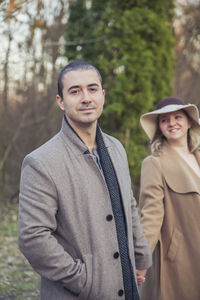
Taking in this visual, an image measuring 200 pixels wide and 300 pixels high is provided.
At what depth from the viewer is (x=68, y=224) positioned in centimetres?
222

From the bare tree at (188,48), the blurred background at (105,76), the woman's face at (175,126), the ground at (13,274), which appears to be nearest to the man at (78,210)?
the woman's face at (175,126)

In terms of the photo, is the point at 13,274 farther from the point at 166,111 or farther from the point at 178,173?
the point at 166,111

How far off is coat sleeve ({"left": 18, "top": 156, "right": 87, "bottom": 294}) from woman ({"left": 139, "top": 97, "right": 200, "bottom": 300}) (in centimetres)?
119

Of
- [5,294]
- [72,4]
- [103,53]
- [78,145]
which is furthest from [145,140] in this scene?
[78,145]

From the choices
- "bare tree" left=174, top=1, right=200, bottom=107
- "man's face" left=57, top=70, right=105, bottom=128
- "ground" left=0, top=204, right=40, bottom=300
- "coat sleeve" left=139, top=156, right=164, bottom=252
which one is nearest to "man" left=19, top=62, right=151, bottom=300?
"man's face" left=57, top=70, right=105, bottom=128

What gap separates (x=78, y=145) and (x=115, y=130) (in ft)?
25.1

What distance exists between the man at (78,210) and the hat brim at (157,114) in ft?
3.75

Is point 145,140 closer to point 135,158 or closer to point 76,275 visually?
point 135,158

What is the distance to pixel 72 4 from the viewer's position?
36.8ft

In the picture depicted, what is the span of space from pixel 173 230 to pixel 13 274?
9.36 ft

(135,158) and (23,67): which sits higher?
(23,67)

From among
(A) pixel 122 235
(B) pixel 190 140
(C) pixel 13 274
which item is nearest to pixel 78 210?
(A) pixel 122 235

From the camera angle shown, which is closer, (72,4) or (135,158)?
(135,158)

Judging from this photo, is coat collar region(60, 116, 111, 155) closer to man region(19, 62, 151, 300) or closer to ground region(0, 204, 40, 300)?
man region(19, 62, 151, 300)
